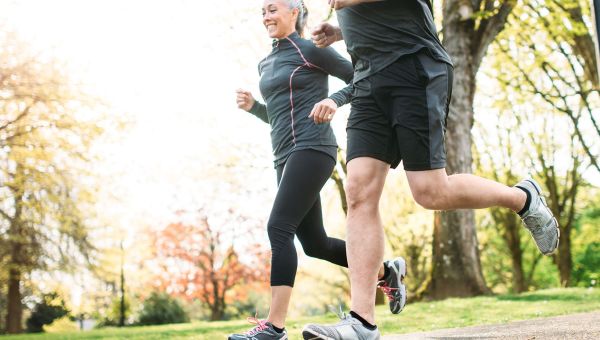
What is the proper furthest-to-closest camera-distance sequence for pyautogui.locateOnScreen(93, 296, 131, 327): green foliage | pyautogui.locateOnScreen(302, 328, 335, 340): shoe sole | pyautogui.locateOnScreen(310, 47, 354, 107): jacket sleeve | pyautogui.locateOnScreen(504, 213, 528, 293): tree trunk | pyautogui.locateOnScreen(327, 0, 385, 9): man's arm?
pyautogui.locateOnScreen(93, 296, 131, 327): green foliage → pyautogui.locateOnScreen(504, 213, 528, 293): tree trunk → pyautogui.locateOnScreen(310, 47, 354, 107): jacket sleeve → pyautogui.locateOnScreen(327, 0, 385, 9): man's arm → pyautogui.locateOnScreen(302, 328, 335, 340): shoe sole

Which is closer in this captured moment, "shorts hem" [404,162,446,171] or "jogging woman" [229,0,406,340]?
"shorts hem" [404,162,446,171]

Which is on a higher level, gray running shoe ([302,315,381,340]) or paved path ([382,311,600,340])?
gray running shoe ([302,315,381,340])

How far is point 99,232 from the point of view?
2544 cm

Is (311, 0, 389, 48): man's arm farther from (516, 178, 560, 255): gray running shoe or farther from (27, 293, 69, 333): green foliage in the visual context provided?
(27, 293, 69, 333): green foliage

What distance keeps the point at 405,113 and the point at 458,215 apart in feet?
28.1

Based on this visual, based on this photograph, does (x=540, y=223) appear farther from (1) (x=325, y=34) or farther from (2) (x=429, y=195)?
(1) (x=325, y=34)

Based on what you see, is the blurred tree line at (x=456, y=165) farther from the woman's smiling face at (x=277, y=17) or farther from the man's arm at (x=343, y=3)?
the man's arm at (x=343, y=3)

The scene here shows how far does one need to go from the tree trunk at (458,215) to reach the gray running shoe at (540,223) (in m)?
7.70

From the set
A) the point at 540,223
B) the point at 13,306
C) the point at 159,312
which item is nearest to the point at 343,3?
the point at 540,223

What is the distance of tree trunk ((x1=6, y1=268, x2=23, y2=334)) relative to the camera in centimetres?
2322

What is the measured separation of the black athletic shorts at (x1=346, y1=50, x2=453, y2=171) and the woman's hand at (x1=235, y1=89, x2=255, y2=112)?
1473mm

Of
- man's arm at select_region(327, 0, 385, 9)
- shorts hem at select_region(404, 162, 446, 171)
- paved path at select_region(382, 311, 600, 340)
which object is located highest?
man's arm at select_region(327, 0, 385, 9)

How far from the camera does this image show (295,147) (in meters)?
4.30

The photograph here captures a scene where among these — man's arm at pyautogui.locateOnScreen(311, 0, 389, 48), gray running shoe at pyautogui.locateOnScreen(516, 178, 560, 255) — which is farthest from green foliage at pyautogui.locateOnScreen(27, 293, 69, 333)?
gray running shoe at pyautogui.locateOnScreen(516, 178, 560, 255)
